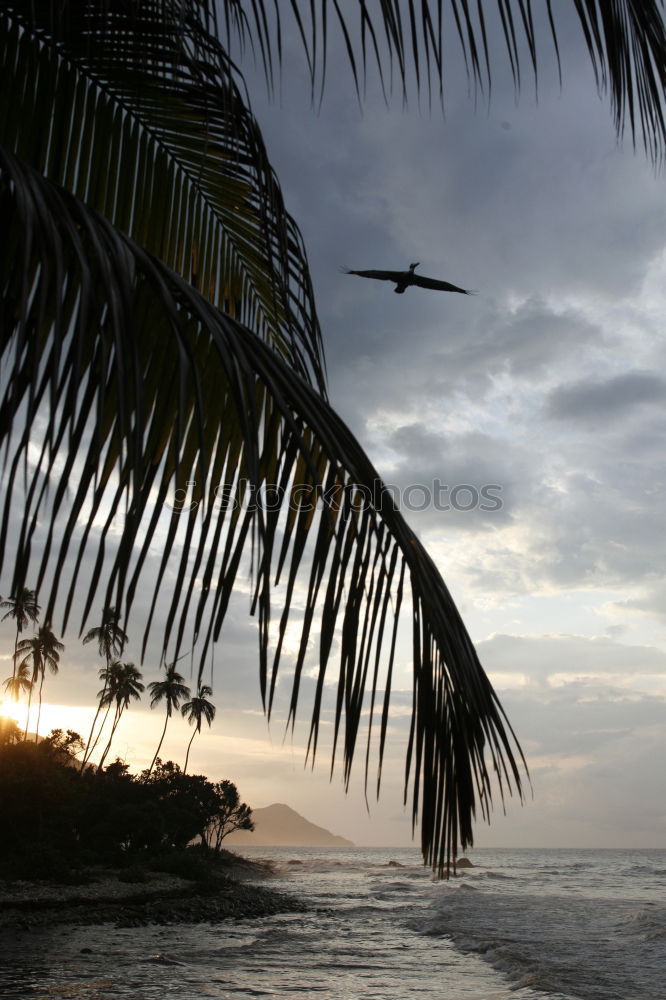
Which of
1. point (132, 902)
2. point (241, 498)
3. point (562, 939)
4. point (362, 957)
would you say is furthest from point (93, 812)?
point (241, 498)

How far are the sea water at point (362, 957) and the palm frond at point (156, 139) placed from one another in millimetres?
15304

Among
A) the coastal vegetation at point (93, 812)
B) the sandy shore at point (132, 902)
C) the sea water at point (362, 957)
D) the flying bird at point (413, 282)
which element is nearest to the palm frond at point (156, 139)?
the flying bird at point (413, 282)

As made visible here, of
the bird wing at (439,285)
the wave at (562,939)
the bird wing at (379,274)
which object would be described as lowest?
the wave at (562,939)

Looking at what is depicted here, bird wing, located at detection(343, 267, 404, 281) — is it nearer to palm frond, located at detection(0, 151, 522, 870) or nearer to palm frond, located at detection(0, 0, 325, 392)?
palm frond, located at detection(0, 0, 325, 392)

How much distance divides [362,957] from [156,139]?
72.7 feet

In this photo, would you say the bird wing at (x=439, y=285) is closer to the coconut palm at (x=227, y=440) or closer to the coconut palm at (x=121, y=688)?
the coconut palm at (x=227, y=440)

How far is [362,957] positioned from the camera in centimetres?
2009

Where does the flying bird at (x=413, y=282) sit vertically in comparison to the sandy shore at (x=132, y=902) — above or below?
above

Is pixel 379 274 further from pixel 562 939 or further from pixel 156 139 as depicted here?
pixel 562 939

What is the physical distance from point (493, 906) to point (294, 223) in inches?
1607

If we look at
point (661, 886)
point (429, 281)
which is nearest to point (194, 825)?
point (661, 886)

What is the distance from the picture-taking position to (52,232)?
1.17 metres

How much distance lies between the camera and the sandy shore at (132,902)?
25.2 metres

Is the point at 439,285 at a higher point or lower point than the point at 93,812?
higher
